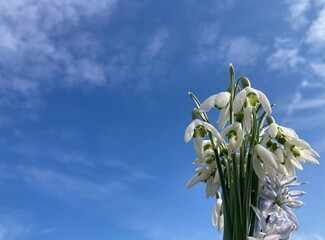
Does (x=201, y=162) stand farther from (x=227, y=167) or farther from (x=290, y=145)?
(x=290, y=145)

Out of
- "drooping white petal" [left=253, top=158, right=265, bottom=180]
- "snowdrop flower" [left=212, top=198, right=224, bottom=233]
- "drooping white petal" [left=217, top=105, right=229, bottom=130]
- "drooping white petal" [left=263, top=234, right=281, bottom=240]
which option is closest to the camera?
"drooping white petal" [left=263, top=234, right=281, bottom=240]

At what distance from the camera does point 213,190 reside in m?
2.20

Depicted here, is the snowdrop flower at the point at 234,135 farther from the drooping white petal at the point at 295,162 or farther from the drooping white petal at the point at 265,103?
the drooping white petal at the point at 295,162

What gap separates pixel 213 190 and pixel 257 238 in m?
0.36

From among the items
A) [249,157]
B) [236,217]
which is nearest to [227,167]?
[249,157]

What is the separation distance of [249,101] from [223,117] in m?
0.14

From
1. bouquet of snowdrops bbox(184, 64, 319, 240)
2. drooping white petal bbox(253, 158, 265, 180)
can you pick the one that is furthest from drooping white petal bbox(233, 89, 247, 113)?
drooping white petal bbox(253, 158, 265, 180)

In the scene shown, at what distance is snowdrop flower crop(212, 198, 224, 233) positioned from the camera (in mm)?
2299

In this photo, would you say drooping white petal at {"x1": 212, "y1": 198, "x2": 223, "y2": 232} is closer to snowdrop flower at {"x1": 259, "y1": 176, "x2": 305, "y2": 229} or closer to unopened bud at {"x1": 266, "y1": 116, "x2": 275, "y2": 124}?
snowdrop flower at {"x1": 259, "y1": 176, "x2": 305, "y2": 229}

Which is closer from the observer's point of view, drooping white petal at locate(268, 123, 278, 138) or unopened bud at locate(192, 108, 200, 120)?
drooping white petal at locate(268, 123, 278, 138)

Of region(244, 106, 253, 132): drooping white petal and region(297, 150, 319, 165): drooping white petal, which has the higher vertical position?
region(244, 106, 253, 132): drooping white petal

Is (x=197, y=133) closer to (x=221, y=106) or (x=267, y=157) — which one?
(x=221, y=106)

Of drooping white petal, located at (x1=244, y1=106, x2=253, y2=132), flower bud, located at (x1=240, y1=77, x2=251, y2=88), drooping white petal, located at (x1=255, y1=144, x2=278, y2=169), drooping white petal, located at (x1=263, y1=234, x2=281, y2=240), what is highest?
flower bud, located at (x1=240, y1=77, x2=251, y2=88)

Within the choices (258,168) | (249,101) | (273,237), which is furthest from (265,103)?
(273,237)
